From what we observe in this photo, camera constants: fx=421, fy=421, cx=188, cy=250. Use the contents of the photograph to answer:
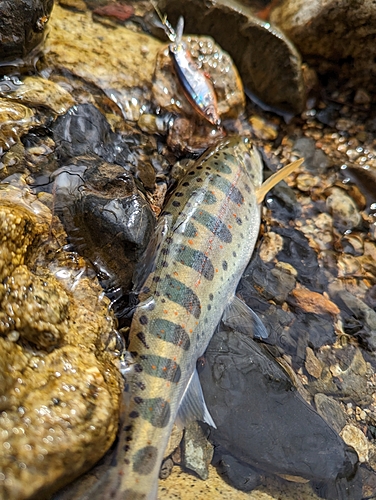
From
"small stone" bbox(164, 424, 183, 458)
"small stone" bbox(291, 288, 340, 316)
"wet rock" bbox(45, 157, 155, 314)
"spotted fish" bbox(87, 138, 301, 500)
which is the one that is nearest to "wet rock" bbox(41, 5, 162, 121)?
"spotted fish" bbox(87, 138, 301, 500)

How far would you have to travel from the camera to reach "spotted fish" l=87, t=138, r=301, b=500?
2398 millimetres

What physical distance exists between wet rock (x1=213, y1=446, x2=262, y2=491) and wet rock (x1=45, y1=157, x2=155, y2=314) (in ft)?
3.87

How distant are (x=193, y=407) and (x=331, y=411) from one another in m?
1.06

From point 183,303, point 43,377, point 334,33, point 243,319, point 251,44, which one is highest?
point 334,33

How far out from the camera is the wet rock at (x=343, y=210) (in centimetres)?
408

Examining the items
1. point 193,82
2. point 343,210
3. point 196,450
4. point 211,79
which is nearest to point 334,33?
point 211,79

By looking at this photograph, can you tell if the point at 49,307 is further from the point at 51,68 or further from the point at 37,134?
the point at 51,68

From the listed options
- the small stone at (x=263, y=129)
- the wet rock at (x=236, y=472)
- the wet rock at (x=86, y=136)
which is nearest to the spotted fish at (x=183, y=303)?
the wet rock at (x=236, y=472)

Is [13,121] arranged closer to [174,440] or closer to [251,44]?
[174,440]

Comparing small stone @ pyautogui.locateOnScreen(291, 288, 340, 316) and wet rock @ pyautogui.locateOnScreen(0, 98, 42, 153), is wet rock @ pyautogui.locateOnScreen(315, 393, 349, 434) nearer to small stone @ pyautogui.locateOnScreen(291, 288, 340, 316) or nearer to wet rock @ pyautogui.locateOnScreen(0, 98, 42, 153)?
small stone @ pyautogui.locateOnScreen(291, 288, 340, 316)

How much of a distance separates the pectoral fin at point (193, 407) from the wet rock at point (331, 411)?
83 cm

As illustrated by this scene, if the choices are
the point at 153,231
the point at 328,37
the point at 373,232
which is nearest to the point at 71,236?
the point at 153,231

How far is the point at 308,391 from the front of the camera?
10.3 ft

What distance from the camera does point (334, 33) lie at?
4.61 meters
